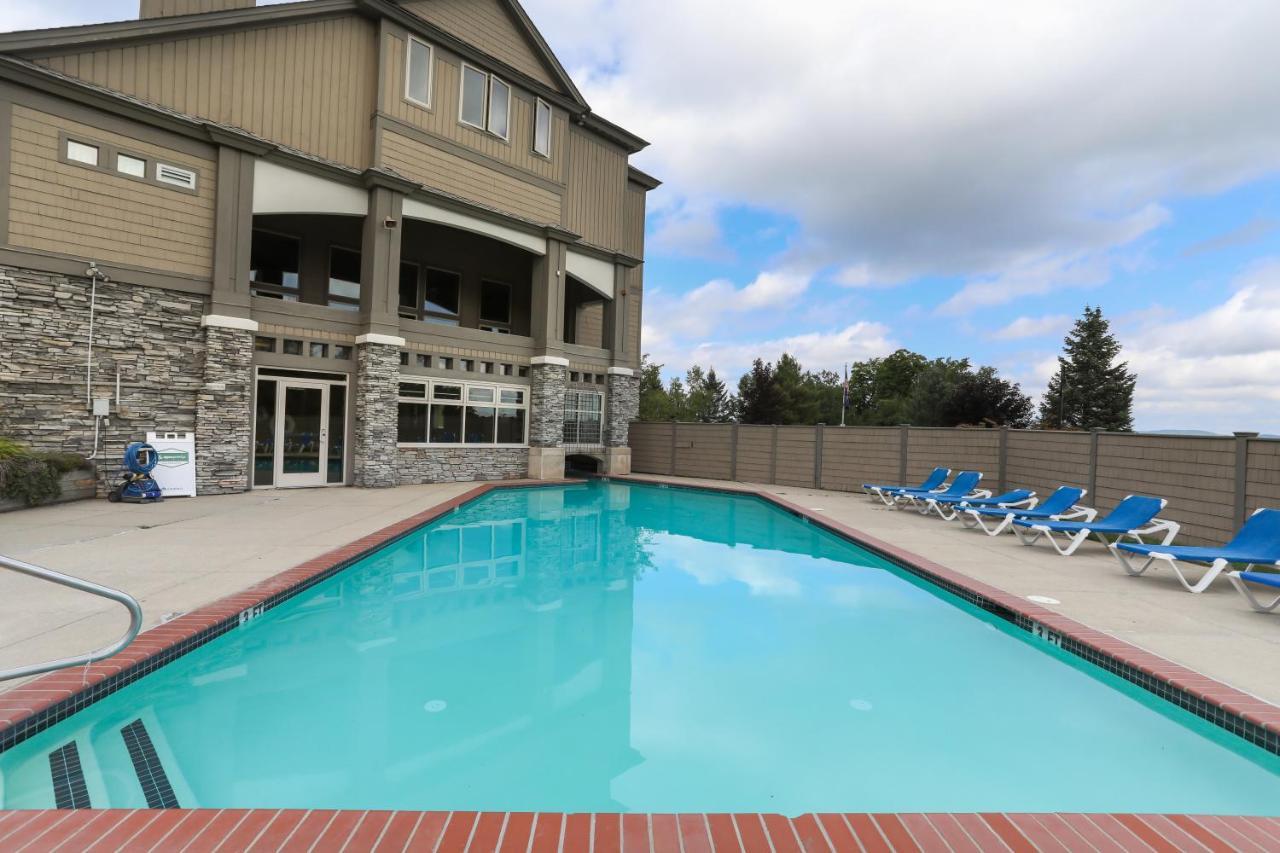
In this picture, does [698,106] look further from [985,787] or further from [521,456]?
[985,787]

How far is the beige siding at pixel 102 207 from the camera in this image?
941 cm

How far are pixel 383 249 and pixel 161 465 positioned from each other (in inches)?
224

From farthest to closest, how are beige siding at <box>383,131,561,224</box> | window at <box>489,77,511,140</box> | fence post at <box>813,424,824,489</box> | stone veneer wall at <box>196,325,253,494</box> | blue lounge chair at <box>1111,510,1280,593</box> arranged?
1. fence post at <box>813,424,824,489</box>
2. window at <box>489,77,511,140</box>
3. beige siding at <box>383,131,561,224</box>
4. stone veneer wall at <box>196,325,253,494</box>
5. blue lounge chair at <box>1111,510,1280,593</box>

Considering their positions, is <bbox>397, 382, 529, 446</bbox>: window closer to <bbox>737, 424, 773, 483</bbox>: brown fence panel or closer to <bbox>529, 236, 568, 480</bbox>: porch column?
<bbox>529, 236, 568, 480</bbox>: porch column

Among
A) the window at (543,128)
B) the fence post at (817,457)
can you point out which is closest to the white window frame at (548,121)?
the window at (543,128)

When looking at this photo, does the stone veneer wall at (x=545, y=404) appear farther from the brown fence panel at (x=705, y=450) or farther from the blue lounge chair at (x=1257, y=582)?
the blue lounge chair at (x=1257, y=582)

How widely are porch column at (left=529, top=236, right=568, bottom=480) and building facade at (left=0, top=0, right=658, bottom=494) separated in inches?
2.4

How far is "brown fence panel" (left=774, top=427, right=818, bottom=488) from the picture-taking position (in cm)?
1584

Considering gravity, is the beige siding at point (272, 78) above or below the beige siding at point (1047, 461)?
above

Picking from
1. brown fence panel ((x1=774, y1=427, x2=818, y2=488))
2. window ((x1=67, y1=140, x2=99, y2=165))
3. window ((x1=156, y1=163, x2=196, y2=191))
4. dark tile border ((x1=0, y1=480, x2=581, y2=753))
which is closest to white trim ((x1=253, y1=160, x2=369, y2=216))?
window ((x1=156, y1=163, x2=196, y2=191))

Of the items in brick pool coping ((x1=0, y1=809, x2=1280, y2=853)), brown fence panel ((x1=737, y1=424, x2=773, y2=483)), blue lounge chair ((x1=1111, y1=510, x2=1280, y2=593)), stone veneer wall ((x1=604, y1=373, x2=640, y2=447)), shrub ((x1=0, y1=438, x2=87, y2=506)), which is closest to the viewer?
brick pool coping ((x1=0, y1=809, x2=1280, y2=853))

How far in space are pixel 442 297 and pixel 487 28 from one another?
6.42 meters

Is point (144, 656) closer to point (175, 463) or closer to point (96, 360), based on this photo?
point (175, 463)

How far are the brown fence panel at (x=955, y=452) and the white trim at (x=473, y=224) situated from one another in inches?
401
